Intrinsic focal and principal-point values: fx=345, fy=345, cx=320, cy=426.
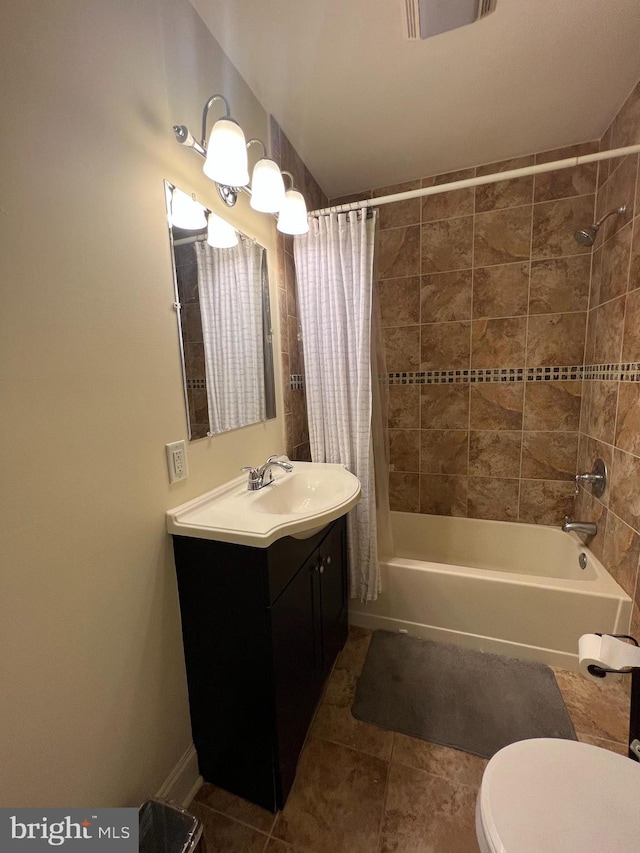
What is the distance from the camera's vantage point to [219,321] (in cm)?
129

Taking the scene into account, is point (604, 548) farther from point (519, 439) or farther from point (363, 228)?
point (363, 228)

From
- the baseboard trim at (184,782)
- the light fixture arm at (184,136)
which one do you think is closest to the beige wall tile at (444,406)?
the light fixture arm at (184,136)

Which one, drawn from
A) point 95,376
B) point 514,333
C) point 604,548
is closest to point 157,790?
point 95,376

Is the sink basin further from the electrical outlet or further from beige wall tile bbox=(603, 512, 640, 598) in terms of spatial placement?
beige wall tile bbox=(603, 512, 640, 598)

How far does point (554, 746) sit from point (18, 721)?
3.94 ft

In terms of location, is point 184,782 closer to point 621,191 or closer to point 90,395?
point 90,395

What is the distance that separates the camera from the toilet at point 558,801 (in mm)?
666

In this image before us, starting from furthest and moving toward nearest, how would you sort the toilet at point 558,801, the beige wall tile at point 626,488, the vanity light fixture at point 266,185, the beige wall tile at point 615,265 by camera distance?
the beige wall tile at point 615,265
the beige wall tile at point 626,488
the vanity light fixture at point 266,185
the toilet at point 558,801

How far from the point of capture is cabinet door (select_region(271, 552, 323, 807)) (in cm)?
102

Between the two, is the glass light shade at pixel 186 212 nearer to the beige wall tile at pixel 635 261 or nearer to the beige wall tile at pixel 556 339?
the beige wall tile at pixel 635 261

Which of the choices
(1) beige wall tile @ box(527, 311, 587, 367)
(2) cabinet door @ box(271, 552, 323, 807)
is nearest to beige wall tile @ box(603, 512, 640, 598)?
(1) beige wall tile @ box(527, 311, 587, 367)

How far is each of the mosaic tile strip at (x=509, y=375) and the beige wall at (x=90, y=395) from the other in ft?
5.40

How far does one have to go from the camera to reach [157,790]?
1.02 meters

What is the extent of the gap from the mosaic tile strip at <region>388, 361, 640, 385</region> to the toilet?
1494 mm
